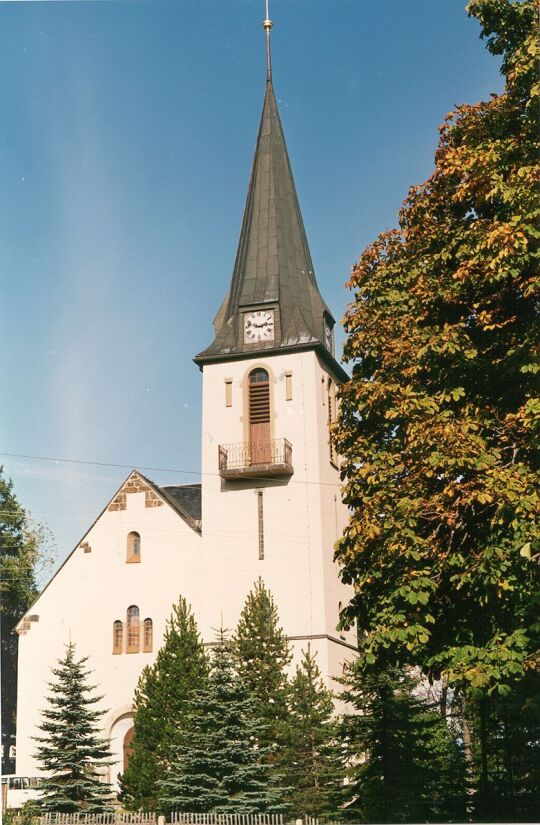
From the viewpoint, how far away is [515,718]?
49.0 feet

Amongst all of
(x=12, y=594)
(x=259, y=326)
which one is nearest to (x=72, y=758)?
(x=12, y=594)

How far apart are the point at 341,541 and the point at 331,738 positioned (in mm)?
7384

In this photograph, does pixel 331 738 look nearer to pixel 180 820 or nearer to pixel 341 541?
pixel 180 820

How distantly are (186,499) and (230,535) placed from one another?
3505 mm

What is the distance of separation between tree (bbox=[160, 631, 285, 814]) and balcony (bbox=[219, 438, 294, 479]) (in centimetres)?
900

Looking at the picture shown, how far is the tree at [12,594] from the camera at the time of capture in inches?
1163

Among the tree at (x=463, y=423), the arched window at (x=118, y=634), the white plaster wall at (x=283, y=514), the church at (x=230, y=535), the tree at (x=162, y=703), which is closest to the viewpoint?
the tree at (x=463, y=423)

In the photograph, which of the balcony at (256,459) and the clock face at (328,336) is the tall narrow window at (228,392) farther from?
the clock face at (328,336)

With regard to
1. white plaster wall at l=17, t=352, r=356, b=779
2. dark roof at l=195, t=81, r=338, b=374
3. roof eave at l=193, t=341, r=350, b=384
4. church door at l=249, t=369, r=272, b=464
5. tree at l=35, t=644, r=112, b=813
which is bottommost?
tree at l=35, t=644, r=112, b=813

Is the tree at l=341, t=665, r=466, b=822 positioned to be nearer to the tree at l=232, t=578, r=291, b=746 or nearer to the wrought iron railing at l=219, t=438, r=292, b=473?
the tree at l=232, t=578, r=291, b=746

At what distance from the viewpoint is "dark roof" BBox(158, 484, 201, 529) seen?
107 feet

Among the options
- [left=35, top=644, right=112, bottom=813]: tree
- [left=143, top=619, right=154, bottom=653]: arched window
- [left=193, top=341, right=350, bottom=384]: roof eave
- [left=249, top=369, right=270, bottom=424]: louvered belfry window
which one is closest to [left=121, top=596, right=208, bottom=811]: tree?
[left=35, top=644, right=112, bottom=813]: tree

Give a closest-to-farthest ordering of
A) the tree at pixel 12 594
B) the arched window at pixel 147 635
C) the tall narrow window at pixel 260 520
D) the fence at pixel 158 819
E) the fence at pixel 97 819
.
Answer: the fence at pixel 158 819 < the fence at pixel 97 819 < the tree at pixel 12 594 < the tall narrow window at pixel 260 520 < the arched window at pixel 147 635

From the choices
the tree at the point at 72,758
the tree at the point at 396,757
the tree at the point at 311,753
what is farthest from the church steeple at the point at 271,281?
the tree at the point at 396,757
